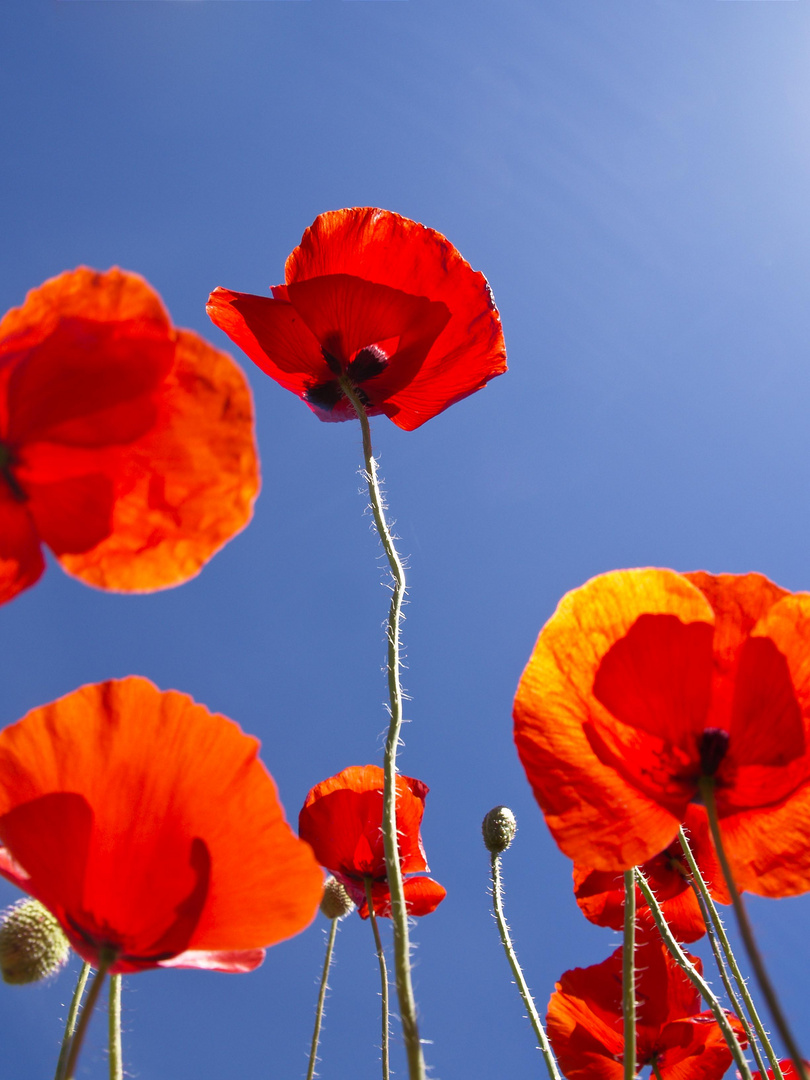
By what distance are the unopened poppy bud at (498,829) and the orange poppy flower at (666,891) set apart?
0.70 ft

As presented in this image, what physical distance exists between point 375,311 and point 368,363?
0.16 m

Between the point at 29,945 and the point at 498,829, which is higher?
the point at 498,829

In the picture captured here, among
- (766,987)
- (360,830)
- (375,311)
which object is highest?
(375,311)

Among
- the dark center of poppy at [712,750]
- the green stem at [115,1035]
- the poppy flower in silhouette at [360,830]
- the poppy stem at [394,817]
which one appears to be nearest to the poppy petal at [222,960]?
the green stem at [115,1035]

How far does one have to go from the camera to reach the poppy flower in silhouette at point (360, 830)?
6.06 ft

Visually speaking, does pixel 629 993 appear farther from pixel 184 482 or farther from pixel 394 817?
pixel 184 482

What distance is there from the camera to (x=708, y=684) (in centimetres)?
100

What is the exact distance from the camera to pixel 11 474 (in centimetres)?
75

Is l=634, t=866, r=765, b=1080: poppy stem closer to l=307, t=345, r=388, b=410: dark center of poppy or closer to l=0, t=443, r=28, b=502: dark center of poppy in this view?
l=0, t=443, r=28, b=502: dark center of poppy

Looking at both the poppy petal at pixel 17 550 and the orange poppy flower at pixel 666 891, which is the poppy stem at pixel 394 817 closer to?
the poppy petal at pixel 17 550

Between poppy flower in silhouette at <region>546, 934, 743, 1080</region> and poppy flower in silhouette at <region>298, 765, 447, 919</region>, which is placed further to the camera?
poppy flower in silhouette at <region>298, 765, 447, 919</region>

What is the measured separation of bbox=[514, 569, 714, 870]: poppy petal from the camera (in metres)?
0.92

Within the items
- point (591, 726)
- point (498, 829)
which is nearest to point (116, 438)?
point (591, 726)

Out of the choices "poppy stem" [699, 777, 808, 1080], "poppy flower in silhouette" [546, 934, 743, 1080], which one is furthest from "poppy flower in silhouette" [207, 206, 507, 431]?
"poppy flower in silhouette" [546, 934, 743, 1080]
